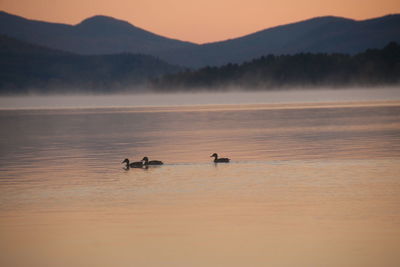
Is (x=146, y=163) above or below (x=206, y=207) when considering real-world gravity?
below

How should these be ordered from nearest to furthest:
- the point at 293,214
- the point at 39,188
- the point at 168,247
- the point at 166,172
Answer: the point at 168,247
the point at 293,214
the point at 39,188
the point at 166,172

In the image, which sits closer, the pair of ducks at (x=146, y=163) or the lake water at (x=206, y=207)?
the lake water at (x=206, y=207)

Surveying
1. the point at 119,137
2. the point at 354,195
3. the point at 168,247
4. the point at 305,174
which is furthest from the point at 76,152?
the point at 168,247

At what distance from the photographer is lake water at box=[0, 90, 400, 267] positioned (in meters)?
14.9

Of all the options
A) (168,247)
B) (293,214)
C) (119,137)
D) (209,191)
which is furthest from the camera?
(119,137)

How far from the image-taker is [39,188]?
77.9 ft

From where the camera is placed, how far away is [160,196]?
845 inches

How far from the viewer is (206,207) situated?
19406 mm

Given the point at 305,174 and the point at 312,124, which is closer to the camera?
the point at 305,174

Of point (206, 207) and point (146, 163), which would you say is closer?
point (206, 207)

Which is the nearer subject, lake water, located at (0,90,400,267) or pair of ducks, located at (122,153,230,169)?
lake water, located at (0,90,400,267)

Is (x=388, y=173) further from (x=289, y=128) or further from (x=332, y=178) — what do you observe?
(x=289, y=128)

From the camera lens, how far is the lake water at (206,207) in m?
14.9

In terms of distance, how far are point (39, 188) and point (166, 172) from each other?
5.00 m
